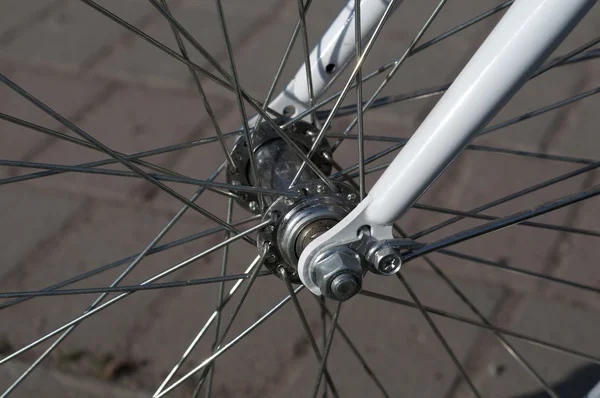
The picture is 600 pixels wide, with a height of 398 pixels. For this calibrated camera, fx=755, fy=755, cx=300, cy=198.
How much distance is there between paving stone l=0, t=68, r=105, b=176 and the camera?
1.62 m

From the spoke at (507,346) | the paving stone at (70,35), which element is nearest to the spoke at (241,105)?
the spoke at (507,346)

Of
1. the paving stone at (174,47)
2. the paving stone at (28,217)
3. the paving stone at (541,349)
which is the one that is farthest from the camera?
→ the paving stone at (174,47)

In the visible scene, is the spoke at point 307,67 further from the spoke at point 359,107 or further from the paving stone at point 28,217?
the paving stone at point 28,217

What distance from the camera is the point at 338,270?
0.63 metres

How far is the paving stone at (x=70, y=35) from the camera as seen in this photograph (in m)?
1.86

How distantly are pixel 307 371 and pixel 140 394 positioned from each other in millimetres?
262

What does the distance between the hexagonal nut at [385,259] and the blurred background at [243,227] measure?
274 millimetres

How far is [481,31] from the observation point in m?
1.78

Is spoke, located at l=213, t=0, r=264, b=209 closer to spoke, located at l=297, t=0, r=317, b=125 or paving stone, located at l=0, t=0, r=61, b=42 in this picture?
spoke, located at l=297, t=0, r=317, b=125

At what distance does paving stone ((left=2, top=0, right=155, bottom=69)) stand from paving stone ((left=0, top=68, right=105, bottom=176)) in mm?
62

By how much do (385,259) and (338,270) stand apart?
0.13 ft

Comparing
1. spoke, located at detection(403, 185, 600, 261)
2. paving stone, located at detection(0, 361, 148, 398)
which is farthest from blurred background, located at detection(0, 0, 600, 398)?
spoke, located at detection(403, 185, 600, 261)

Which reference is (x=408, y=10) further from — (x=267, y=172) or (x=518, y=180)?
(x=267, y=172)

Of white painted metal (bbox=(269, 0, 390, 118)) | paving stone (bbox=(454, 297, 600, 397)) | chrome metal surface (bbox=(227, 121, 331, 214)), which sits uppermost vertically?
white painted metal (bbox=(269, 0, 390, 118))
